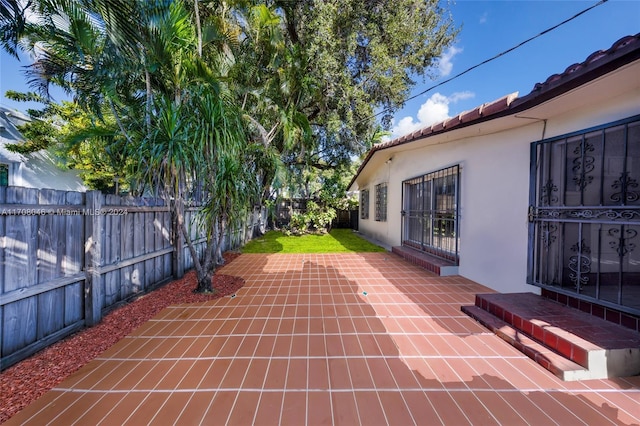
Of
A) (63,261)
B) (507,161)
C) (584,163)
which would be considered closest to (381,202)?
(507,161)

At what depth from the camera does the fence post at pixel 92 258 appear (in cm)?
324

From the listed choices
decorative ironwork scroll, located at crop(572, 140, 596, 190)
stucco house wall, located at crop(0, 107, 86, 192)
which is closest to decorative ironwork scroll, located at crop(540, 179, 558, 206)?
decorative ironwork scroll, located at crop(572, 140, 596, 190)

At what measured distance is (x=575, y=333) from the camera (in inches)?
103

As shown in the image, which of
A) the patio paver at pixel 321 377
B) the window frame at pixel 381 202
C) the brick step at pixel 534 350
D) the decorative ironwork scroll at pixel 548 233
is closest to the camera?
the patio paver at pixel 321 377

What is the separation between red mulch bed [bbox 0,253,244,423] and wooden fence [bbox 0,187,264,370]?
0.12 m

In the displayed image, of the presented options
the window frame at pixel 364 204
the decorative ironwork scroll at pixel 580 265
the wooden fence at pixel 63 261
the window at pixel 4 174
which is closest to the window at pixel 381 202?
the window frame at pixel 364 204

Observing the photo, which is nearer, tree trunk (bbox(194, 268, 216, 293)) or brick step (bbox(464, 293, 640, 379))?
brick step (bbox(464, 293, 640, 379))

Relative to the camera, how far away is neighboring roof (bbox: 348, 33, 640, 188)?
7.11 ft

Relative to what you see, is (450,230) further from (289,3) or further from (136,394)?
(289,3)

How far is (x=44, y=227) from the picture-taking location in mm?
2762

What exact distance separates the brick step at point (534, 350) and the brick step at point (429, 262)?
1.99m

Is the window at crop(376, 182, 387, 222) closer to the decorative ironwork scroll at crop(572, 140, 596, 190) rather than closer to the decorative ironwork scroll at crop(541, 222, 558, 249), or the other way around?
the decorative ironwork scroll at crop(541, 222, 558, 249)

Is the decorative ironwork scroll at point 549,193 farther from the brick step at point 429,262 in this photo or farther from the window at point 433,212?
the brick step at point 429,262

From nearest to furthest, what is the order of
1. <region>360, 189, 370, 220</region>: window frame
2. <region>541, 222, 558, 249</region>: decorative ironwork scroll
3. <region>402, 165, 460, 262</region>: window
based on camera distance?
1. <region>541, 222, 558, 249</region>: decorative ironwork scroll
2. <region>402, 165, 460, 262</region>: window
3. <region>360, 189, 370, 220</region>: window frame
